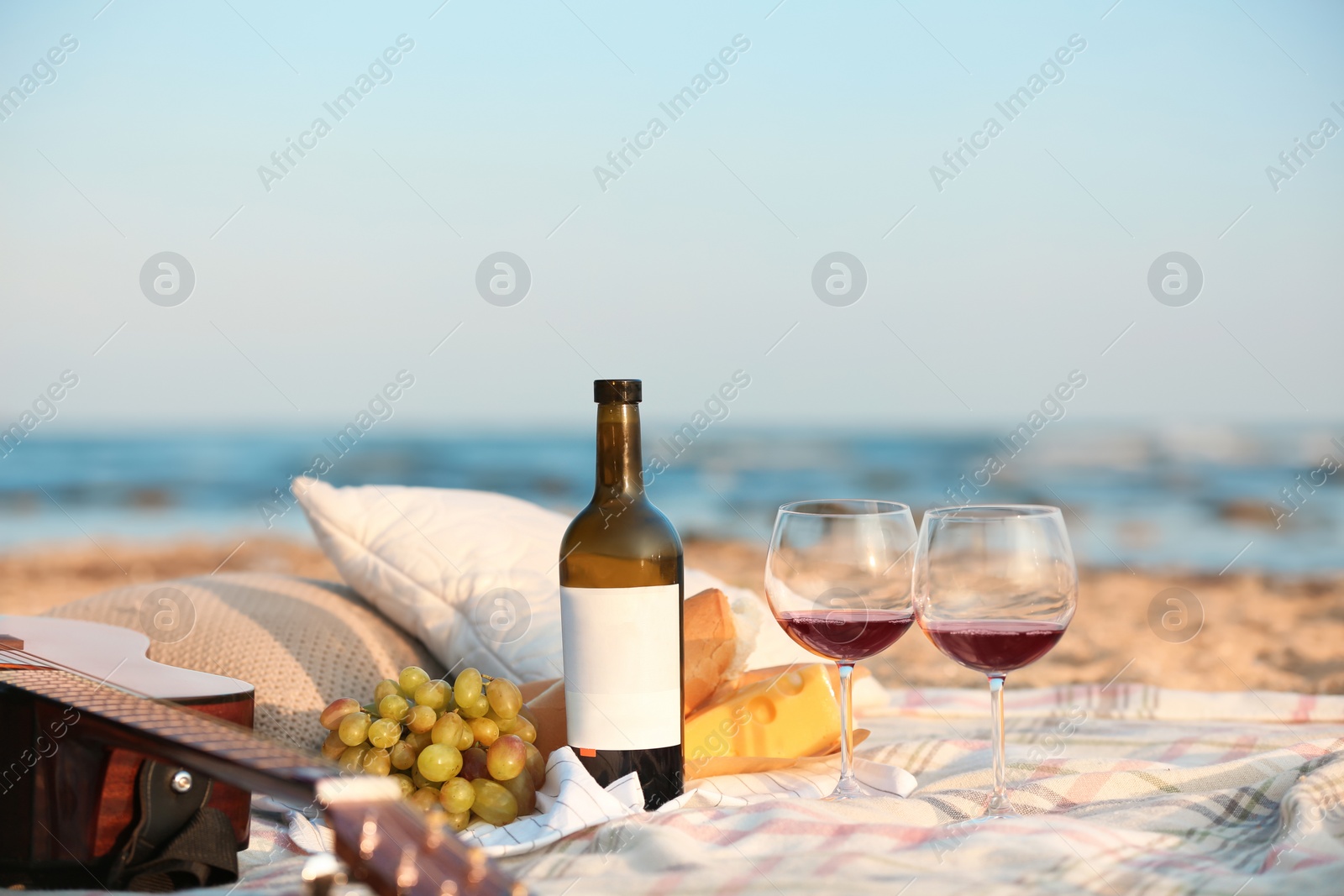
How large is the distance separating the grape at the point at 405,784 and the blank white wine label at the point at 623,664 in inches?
9.8

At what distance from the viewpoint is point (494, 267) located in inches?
139

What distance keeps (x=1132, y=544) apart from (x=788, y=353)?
3.37m

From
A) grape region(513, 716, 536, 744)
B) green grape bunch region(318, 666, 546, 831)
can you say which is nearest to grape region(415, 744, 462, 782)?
green grape bunch region(318, 666, 546, 831)

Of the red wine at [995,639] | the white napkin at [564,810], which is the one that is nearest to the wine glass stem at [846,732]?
the red wine at [995,639]

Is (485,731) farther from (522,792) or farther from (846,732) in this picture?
(846,732)

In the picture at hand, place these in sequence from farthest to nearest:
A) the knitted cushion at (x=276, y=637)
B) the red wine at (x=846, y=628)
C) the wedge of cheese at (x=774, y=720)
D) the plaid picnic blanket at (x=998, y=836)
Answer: the knitted cushion at (x=276, y=637) → the wedge of cheese at (x=774, y=720) → the red wine at (x=846, y=628) → the plaid picnic blanket at (x=998, y=836)

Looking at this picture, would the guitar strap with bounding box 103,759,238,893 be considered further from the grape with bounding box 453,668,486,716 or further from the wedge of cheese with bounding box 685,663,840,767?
the wedge of cheese with bounding box 685,663,840,767

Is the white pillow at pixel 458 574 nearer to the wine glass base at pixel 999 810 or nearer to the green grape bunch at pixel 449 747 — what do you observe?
the green grape bunch at pixel 449 747

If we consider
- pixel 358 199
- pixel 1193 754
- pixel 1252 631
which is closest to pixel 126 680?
pixel 1193 754

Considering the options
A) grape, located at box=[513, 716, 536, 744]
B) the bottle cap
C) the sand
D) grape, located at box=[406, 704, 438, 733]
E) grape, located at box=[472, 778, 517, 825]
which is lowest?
the sand

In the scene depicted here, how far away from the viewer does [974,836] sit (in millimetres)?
1093

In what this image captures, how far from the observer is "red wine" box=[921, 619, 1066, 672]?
118 centimetres

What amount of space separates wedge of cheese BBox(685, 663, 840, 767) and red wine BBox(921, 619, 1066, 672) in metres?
0.41

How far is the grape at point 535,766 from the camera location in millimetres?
1430
